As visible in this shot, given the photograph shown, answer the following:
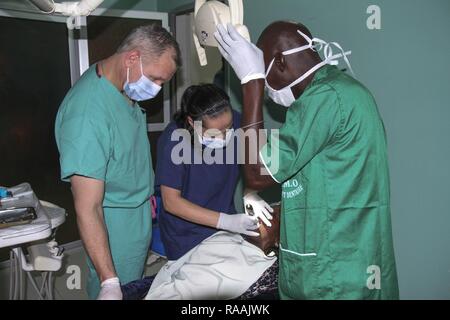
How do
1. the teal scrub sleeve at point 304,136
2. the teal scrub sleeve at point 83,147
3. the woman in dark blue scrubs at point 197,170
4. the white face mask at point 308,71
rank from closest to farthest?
the teal scrub sleeve at point 304,136
the white face mask at point 308,71
the teal scrub sleeve at point 83,147
the woman in dark blue scrubs at point 197,170

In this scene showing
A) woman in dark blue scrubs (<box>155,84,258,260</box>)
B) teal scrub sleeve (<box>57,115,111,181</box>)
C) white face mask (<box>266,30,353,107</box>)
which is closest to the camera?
white face mask (<box>266,30,353,107</box>)

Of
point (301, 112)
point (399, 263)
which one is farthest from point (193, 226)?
point (399, 263)

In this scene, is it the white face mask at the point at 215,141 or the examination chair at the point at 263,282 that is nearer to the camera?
the examination chair at the point at 263,282

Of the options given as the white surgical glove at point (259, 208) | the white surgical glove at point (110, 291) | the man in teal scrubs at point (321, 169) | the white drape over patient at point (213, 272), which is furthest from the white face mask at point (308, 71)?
the white surgical glove at point (110, 291)

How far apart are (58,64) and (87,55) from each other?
235 millimetres

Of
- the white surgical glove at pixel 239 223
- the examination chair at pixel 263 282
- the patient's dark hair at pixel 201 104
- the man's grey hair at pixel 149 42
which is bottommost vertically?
the examination chair at pixel 263 282

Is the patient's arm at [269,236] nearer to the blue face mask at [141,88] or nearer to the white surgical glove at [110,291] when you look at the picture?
the white surgical glove at [110,291]

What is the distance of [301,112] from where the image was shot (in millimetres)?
983

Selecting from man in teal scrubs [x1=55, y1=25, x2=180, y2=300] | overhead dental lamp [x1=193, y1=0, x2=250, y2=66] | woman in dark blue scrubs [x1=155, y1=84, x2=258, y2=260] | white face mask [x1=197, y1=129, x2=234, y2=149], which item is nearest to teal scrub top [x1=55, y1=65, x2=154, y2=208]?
man in teal scrubs [x1=55, y1=25, x2=180, y2=300]

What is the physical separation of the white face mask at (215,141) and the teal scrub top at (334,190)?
0.61 meters

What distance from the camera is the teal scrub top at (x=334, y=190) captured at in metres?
0.97

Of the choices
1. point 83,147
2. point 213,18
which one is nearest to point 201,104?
point 213,18

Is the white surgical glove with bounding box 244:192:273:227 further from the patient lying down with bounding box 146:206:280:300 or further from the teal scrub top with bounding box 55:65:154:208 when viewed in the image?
the teal scrub top with bounding box 55:65:154:208

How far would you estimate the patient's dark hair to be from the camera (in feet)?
5.32
